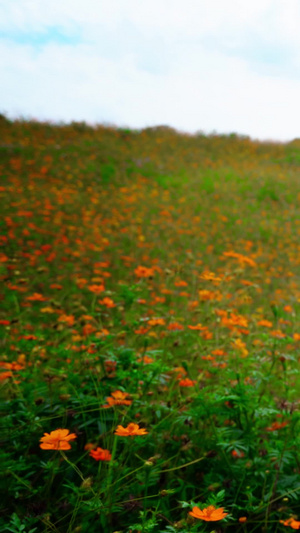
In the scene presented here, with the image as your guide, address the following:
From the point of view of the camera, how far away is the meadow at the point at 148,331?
1.52 metres

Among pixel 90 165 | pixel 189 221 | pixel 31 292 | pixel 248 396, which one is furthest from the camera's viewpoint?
pixel 90 165

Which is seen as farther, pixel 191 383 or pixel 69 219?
pixel 69 219

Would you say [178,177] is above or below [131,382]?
above

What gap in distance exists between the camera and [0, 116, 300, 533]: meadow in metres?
1.52

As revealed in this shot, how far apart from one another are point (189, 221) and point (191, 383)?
6.43 metres

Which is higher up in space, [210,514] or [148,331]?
[210,514]

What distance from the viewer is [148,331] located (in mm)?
2662

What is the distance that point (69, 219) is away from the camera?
6996 mm

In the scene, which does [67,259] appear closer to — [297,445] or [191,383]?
[191,383]

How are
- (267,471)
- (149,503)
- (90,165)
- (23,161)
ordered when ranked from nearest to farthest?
1. (149,503)
2. (267,471)
3. (23,161)
4. (90,165)

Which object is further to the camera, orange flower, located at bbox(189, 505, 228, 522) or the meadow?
the meadow

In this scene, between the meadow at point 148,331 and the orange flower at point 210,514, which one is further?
the meadow at point 148,331

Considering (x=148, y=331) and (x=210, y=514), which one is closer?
(x=210, y=514)

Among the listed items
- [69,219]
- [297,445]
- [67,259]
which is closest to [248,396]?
[297,445]
